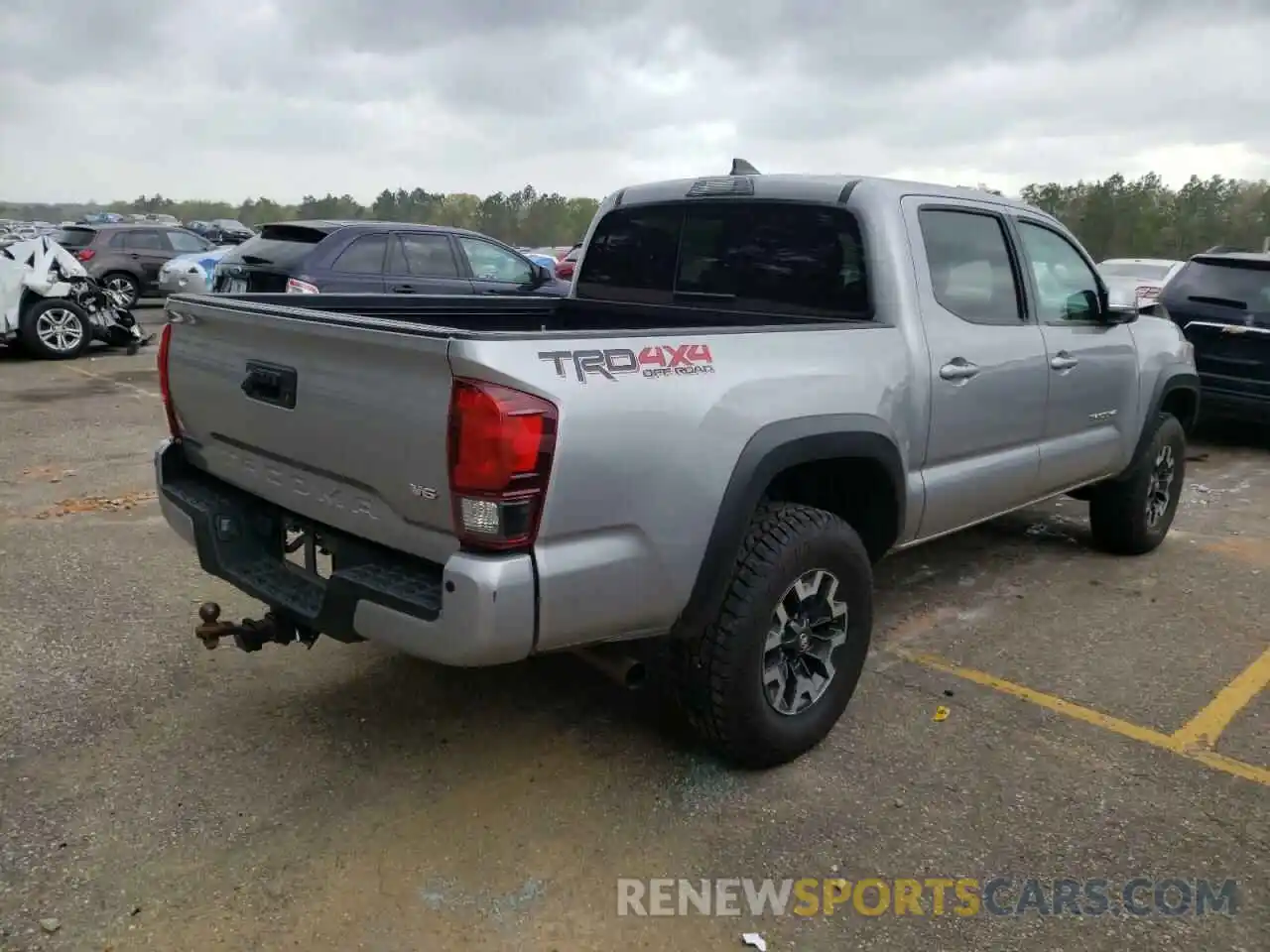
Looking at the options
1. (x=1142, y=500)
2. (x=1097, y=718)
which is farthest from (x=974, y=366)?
(x=1142, y=500)

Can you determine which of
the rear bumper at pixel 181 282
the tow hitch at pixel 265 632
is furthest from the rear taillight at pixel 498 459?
the rear bumper at pixel 181 282

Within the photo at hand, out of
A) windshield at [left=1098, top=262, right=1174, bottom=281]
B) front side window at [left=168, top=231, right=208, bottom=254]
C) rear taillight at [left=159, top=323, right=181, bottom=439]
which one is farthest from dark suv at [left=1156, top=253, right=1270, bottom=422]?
front side window at [left=168, top=231, right=208, bottom=254]

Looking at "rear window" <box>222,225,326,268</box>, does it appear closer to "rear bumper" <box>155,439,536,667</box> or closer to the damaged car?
the damaged car

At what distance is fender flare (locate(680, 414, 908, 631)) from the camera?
2814 millimetres

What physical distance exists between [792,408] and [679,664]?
33.2 inches

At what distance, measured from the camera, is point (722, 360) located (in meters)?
2.86

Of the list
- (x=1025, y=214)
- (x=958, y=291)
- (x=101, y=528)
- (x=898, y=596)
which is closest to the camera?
(x=958, y=291)

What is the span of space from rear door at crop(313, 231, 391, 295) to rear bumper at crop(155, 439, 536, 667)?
6.47 metres

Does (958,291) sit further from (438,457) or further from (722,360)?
(438,457)

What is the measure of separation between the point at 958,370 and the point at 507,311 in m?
1.96

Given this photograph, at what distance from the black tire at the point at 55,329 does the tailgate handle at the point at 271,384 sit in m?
10.6

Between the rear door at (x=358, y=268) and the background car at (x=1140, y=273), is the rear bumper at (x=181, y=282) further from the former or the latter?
the background car at (x=1140, y=273)

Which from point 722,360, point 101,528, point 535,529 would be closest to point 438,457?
point 535,529

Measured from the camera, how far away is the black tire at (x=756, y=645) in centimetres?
295
